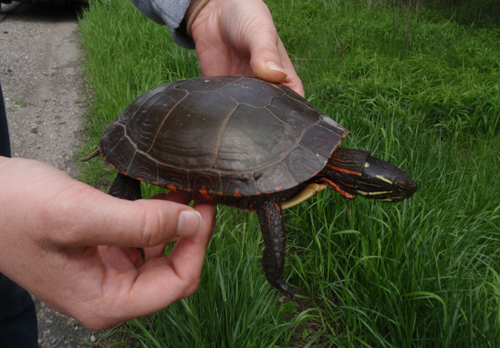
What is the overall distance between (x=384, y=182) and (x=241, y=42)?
4.62ft

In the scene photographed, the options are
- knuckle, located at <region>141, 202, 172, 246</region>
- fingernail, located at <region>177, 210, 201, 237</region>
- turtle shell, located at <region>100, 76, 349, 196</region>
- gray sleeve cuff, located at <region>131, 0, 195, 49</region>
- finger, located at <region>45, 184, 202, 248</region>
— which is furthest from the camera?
gray sleeve cuff, located at <region>131, 0, 195, 49</region>

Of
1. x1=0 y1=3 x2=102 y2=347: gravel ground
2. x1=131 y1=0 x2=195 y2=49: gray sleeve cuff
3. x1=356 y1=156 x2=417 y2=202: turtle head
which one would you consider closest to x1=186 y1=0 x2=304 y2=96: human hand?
x1=131 y1=0 x2=195 y2=49: gray sleeve cuff

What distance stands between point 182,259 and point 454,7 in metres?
7.84

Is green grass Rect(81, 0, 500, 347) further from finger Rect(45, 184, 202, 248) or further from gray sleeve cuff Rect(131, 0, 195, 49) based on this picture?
gray sleeve cuff Rect(131, 0, 195, 49)

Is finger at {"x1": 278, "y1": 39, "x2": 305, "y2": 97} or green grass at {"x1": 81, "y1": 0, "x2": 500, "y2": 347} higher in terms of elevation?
finger at {"x1": 278, "y1": 39, "x2": 305, "y2": 97}

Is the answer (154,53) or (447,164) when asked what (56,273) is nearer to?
(447,164)

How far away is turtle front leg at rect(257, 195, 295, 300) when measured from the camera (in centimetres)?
161

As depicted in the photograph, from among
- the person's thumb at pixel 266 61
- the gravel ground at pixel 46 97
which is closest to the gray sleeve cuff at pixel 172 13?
the person's thumb at pixel 266 61

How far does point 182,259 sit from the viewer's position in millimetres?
1435

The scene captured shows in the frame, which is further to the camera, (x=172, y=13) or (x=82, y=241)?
(x=172, y=13)

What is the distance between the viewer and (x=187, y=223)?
129 centimetres

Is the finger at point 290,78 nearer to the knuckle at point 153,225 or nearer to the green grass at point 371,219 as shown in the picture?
the green grass at point 371,219

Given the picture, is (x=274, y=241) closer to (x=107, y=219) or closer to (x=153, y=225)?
(x=153, y=225)

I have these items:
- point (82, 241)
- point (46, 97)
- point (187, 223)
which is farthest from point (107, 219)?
point (46, 97)
